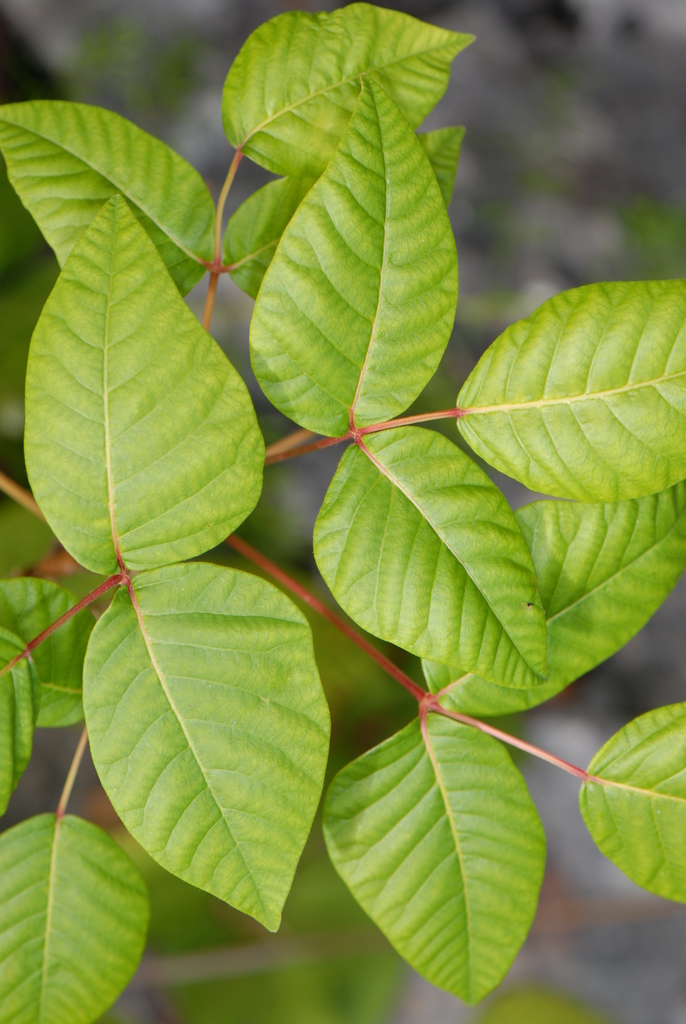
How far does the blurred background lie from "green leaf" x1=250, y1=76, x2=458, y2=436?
1195 millimetres

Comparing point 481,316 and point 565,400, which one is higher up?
point 481,316

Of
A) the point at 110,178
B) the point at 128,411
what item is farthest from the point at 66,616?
the point at 110,178

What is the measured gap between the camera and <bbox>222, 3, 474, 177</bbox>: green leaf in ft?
2.41

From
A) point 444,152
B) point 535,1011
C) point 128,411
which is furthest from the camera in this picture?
point 535,1011

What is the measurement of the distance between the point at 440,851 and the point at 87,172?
2.47 feet

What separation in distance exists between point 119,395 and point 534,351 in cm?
33

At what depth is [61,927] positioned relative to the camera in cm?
77

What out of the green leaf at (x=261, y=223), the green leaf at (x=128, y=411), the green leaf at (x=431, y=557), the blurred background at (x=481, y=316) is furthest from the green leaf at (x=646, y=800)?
the blurred background at (x=481, y=316)

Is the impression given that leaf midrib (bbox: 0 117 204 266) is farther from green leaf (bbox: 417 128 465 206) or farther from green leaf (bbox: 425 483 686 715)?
green leaf (bbox: 425 483 686 715)

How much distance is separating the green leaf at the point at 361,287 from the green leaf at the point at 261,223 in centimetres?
18

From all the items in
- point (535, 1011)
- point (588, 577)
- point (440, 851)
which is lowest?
point (535, 1011)

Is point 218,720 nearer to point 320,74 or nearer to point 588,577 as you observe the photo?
point 588,577

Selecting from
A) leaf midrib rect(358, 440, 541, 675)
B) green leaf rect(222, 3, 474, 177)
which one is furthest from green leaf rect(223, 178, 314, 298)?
leaf midrib rect(358, 440, 541, 675)

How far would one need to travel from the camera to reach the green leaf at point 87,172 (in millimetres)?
729
